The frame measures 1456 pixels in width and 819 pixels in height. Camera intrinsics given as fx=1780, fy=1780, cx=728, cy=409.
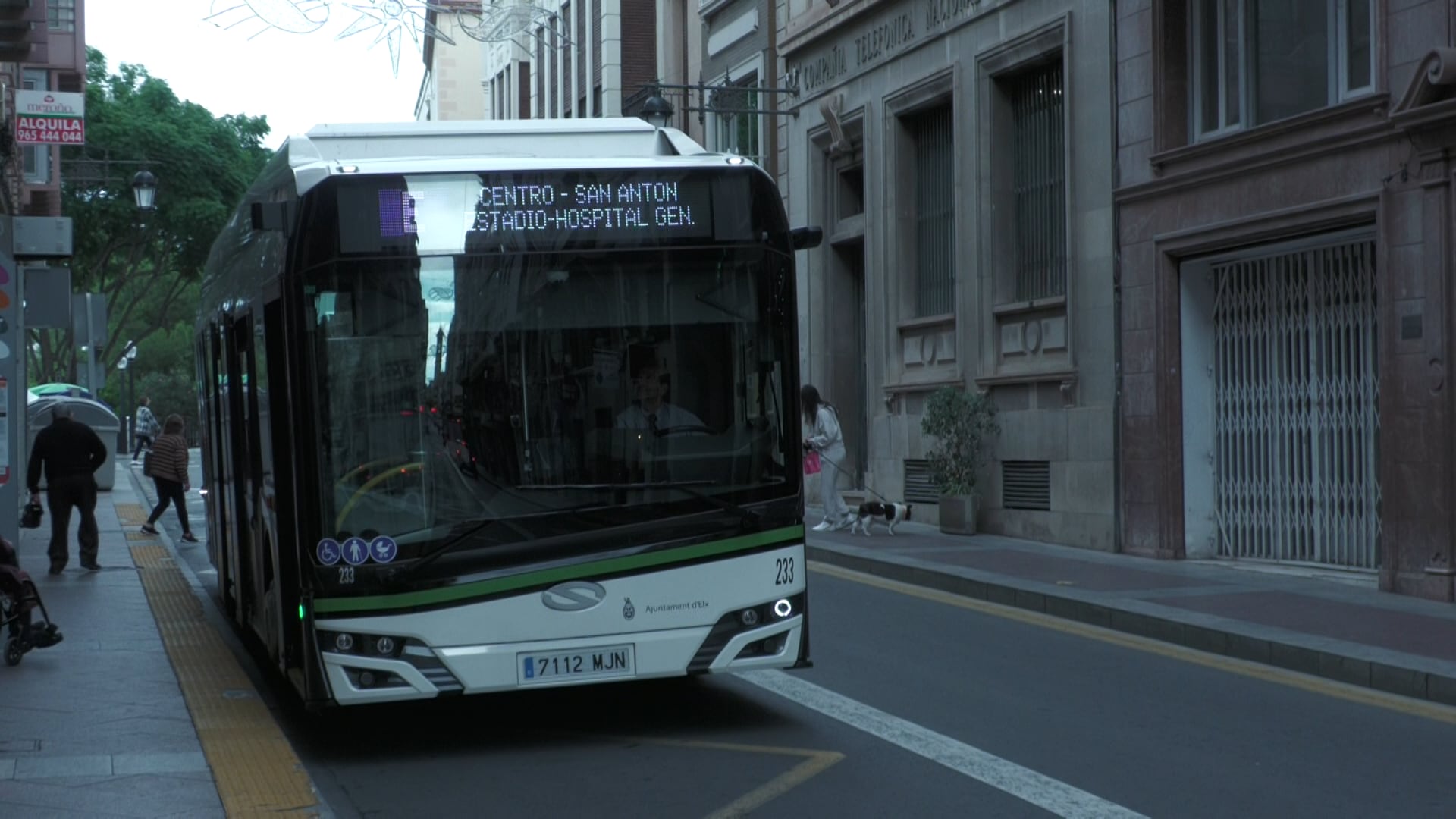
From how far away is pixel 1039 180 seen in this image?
65.3 ft

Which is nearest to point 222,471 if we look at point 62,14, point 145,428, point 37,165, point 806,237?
point 806,237

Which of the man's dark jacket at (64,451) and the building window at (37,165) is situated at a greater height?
the building window at (37,165)

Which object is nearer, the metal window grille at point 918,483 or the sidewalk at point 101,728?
the sidewalk at point 101,728

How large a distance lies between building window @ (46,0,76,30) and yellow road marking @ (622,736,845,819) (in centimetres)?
3263

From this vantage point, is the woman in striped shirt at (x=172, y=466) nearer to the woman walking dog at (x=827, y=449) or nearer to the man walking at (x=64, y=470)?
the man walking at (x=64, y=470)

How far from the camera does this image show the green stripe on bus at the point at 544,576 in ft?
24.2

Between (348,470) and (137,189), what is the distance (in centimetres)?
2555

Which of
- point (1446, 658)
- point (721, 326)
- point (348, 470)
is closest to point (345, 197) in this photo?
point (348, 470)

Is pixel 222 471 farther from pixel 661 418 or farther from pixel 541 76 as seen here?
pixel 541 76

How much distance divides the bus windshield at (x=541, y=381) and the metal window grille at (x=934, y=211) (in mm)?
14147

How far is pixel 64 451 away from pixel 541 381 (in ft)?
37.6

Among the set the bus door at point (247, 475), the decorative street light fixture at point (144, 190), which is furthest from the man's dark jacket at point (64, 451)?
the decorative street light fixture at point (144, 190)

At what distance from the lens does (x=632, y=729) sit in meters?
8.26

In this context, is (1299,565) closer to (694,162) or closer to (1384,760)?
(1384,760)
